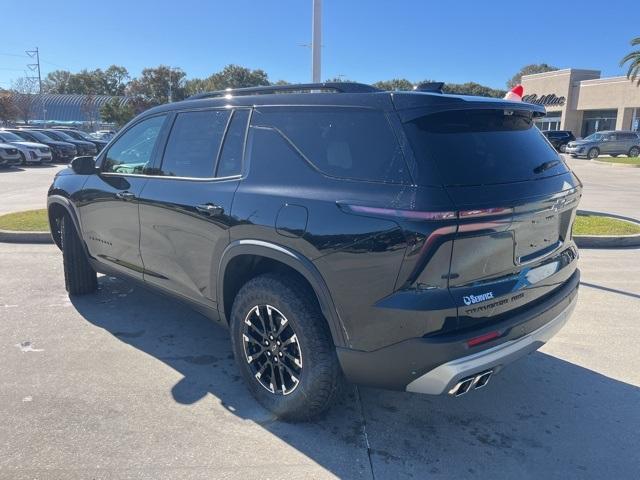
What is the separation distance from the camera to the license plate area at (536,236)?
2.67m

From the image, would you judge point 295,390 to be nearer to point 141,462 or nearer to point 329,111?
point 141,462

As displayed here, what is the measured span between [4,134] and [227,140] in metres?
25.9

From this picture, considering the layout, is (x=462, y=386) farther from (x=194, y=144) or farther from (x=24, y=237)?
(x=24, y=237)

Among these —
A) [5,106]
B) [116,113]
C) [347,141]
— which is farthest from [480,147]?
[116,113]

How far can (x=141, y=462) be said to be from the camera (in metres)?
2.71

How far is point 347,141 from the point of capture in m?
2.73

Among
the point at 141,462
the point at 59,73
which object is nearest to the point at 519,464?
the point at 141,462

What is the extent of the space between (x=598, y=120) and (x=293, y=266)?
58.6 metres

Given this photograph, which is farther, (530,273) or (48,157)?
(48,157)

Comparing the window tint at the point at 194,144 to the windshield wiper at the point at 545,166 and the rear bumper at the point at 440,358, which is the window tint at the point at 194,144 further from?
the windshield wiper at the point at 545,166

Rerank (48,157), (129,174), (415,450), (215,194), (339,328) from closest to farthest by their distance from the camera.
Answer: (339,328)
(415,450)
(215,194)
(129,174)
(48,157)

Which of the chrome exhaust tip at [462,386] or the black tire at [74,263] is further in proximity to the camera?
the black tire at [74,263]

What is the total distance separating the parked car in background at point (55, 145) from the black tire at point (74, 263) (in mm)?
23442

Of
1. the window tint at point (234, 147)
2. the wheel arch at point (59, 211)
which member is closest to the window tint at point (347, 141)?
the window tint at point (234, 147)
